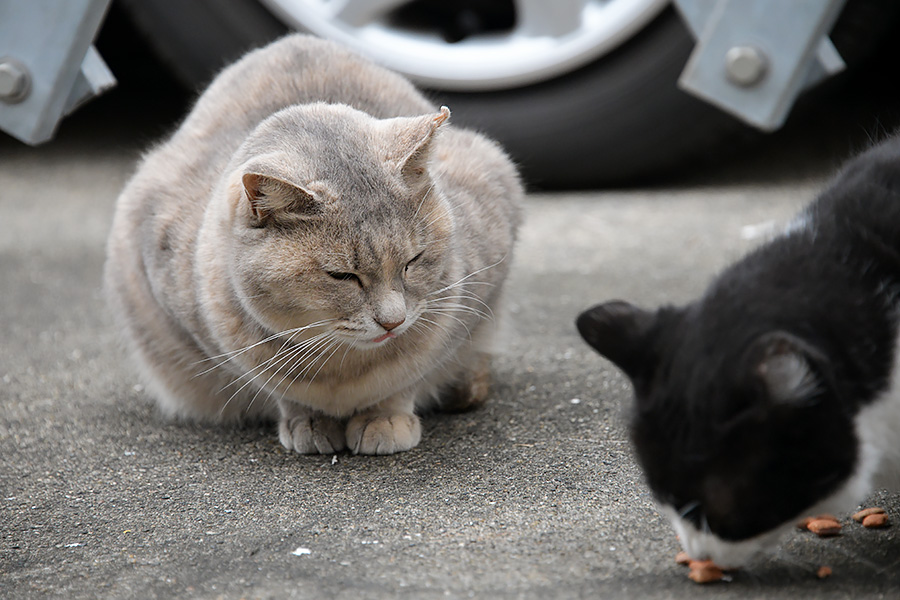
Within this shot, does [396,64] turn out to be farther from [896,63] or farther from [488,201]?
[896,63]

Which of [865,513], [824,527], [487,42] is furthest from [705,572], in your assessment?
[487,42]

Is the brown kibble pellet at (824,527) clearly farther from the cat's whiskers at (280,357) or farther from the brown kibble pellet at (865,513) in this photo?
the cat's whiskers at (280,357)

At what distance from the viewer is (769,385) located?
125 cm

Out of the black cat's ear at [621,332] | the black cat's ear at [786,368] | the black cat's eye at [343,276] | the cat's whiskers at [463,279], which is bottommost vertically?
the cat's whiskers at [463,279]

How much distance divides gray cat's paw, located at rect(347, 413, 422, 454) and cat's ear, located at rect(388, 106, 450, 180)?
564 millimetres

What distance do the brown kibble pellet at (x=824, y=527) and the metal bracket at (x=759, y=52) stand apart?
4.78 feet

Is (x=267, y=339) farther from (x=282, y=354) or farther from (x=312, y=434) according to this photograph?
(x=312, y=434)

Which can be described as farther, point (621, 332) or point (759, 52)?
point (759, 52)

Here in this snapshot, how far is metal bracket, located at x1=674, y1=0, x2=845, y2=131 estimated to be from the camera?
8.66 feet

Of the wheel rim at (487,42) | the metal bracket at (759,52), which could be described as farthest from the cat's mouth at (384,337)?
the wheel rim at (487,42)

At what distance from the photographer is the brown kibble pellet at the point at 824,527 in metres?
1.65

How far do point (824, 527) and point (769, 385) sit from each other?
541 millimetres

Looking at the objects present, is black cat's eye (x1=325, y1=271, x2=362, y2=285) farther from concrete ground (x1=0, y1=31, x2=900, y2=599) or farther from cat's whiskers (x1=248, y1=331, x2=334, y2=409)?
concrete ground (x1=0, y1=31, x2=900, y2=599)

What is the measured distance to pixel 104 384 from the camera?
8.69 ft
